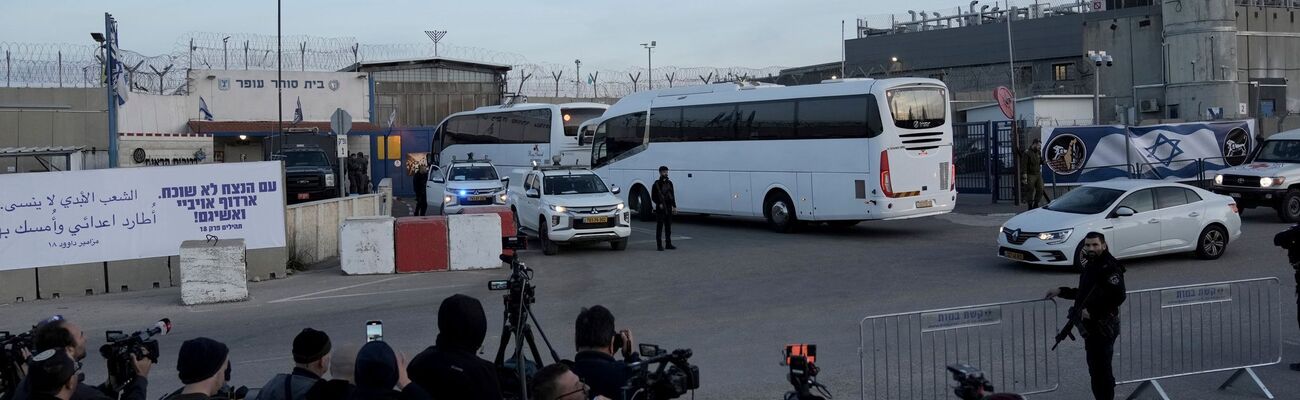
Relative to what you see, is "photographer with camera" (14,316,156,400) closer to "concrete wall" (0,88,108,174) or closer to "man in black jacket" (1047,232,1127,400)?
"man in black jacket" (1047,232,1127,400)

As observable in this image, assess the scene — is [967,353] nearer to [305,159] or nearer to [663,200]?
[663,200]

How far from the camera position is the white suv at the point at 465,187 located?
2816 cm

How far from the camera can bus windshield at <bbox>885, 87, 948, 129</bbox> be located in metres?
22.7

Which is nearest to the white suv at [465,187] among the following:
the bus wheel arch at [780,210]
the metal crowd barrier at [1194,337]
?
the bus wheel arch at [780,210]

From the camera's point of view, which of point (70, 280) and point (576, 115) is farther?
point (576, 115)

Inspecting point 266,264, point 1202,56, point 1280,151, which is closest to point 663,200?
point 266,264

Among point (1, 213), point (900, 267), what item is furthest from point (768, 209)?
point (1, 213)

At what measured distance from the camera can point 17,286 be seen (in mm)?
16625

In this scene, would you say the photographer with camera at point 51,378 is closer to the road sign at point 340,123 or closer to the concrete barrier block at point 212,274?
the concrete barrier block at point 212,274

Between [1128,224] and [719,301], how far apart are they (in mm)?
6661

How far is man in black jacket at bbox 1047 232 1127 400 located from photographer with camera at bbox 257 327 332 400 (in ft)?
18.1

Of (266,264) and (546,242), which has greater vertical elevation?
(546,242)

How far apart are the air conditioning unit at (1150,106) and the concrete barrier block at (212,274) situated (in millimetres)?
41273

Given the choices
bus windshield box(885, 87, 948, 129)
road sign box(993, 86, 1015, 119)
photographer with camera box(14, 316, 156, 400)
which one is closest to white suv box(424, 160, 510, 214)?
bus windshield box(885, 87, 948, 129)
